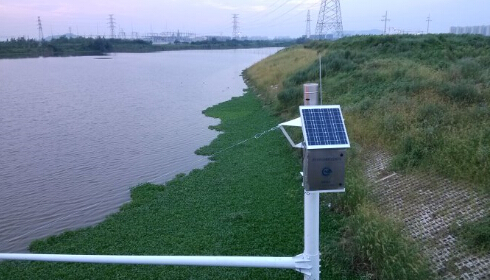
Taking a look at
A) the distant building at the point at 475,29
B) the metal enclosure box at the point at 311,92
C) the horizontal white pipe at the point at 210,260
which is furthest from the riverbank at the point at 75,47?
the metal enclosure box at the point at 311,92

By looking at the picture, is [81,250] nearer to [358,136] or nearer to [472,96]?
[358,136]

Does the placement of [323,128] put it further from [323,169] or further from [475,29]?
[475,29]

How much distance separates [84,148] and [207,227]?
10232 mm

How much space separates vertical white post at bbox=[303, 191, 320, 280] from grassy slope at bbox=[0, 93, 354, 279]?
2.03 m

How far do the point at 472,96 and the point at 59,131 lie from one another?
1730 cm

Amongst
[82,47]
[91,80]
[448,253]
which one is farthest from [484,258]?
[82,47]

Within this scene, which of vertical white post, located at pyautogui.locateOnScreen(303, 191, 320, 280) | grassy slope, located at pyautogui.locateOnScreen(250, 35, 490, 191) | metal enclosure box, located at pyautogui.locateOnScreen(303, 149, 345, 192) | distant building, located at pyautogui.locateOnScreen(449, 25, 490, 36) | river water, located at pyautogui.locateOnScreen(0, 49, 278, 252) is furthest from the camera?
distant building, located at pyautogui.locateOnScreen(449, 25, 490, 36)

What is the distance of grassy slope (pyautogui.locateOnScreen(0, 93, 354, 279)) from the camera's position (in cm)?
662

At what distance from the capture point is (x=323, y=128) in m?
4.16

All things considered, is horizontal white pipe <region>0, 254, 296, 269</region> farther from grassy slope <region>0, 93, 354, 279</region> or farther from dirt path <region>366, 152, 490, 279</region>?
dirt path <region>366, 152, 490, 279</region>

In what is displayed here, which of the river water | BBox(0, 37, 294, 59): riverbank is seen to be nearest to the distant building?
the river water

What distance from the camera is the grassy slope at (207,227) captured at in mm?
6621

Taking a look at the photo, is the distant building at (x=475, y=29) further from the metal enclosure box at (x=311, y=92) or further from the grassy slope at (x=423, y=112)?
the metal enclosure box at (x=311, y=92)

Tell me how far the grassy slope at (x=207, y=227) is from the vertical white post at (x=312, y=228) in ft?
6.65
